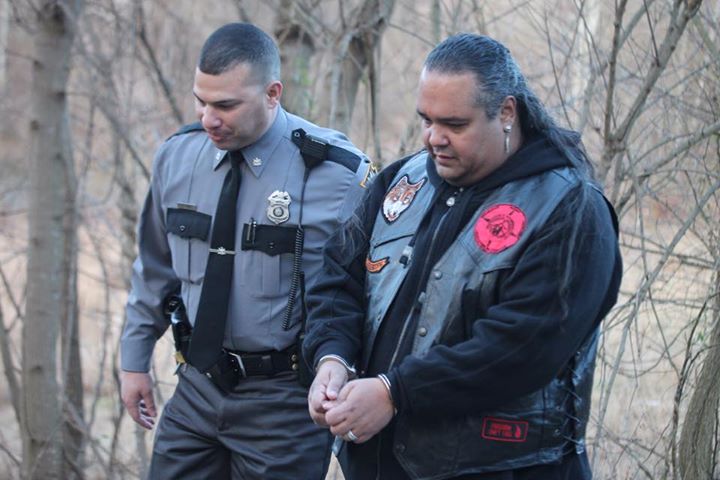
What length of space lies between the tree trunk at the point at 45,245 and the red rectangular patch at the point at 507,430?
12.3 ft

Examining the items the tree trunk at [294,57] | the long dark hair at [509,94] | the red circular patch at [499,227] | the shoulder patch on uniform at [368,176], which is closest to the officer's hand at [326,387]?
the red circular patch at [499,227]

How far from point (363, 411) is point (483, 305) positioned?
0.40 meters

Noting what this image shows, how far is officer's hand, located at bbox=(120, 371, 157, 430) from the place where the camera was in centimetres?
362

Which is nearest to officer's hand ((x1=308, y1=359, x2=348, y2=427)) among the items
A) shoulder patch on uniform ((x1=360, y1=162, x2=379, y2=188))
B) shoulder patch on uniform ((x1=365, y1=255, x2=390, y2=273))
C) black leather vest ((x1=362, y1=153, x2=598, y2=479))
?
black leather vest ((x1=362, y1=153, x2=598, y2=479))

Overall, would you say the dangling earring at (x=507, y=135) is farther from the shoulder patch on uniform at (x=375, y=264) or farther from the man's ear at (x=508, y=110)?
the shoulder patch on uniform at (x=375, y=264)

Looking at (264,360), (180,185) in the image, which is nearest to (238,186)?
(180,185)

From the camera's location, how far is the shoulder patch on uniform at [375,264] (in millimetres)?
2666

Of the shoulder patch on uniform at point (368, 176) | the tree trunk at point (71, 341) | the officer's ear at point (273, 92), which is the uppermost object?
the officer's ear at point (273, 92)

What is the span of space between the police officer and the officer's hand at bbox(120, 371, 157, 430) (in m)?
0.16

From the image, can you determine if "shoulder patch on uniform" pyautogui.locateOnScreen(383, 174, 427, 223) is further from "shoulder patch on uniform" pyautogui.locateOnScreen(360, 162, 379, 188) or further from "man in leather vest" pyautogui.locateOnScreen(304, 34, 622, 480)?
"shoulder patch on uniform" pyautogui.locateOnScreen(360, 162, 379, 188)

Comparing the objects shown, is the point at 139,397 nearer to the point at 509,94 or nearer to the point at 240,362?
the point at 240,362

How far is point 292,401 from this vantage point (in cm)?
328

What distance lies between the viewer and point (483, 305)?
2.42 m

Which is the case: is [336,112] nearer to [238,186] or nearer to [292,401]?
[238,186]
